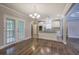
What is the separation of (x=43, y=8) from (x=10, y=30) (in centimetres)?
102

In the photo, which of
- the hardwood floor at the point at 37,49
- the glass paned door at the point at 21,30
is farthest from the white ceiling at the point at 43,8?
the hardwood floor at the point at 37,49

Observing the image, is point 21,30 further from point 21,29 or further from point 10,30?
point 10,30

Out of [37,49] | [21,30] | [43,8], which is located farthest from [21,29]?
[43,8]

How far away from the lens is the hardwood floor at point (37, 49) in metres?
2.44

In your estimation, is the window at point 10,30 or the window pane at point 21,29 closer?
the window at point 10,30

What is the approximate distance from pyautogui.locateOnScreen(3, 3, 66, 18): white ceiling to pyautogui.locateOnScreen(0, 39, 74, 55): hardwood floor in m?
0.76

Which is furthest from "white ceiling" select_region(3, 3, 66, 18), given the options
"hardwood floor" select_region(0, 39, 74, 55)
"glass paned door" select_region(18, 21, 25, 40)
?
"hardwood floor" select_region(0, 39, 74, 55)

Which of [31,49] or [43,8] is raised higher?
[43,8]

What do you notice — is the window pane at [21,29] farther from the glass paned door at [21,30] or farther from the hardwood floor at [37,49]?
the hardwood floor at [37,49]

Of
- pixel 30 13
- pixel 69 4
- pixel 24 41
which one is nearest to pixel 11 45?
pixel 24 41

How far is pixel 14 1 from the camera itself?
8.10 feet

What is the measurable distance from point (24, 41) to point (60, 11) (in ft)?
4.06

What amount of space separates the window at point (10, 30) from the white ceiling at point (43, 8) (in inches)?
14.2

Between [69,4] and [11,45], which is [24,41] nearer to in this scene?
[11,45]
